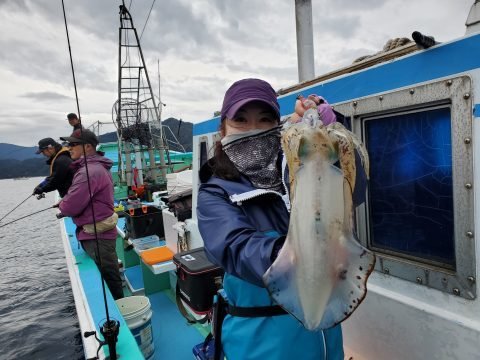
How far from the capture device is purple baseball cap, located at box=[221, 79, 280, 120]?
1.50 metres

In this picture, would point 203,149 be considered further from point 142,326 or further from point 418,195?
point 418,195

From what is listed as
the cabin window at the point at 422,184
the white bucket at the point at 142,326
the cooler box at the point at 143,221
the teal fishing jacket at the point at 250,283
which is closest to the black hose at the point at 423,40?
the cabin window at the point at 422,184

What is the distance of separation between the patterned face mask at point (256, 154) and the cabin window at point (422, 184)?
0.98 meters

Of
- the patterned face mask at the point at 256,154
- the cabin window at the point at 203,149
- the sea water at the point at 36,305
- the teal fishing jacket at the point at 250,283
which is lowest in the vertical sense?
the sea water at the point at 36,305

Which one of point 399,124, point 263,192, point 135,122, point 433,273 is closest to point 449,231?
point 433,273

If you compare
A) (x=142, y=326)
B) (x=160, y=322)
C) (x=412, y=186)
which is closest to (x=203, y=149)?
(x=142, y=326)

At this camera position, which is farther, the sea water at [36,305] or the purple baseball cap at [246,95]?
the sea water at [36,305]

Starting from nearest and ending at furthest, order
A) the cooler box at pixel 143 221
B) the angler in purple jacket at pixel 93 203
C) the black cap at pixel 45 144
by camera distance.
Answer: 1. the angler in purple jacket at pixel 93 203
2. the black cap at pixel 45 144
3. the cooler box at pixel 143 221

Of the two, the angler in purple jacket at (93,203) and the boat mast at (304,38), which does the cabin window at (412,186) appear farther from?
the angler in purple jacket at (93,203)

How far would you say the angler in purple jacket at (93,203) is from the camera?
4.20 meters

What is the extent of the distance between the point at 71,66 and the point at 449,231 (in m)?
2.58

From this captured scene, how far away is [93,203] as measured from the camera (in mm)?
4457

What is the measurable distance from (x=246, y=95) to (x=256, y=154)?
27cm

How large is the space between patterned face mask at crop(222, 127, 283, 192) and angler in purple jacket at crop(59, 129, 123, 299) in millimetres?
3031
